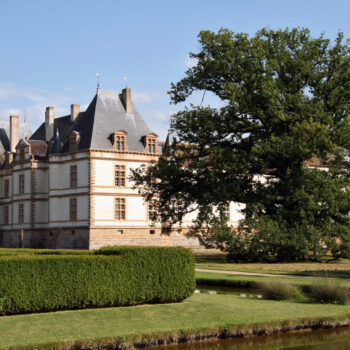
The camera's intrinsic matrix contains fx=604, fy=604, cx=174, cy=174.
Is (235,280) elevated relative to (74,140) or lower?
lower

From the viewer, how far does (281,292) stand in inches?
647

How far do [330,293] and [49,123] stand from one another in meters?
40.0

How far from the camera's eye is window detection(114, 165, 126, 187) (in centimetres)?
4522

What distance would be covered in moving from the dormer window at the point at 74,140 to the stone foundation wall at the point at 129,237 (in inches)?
262

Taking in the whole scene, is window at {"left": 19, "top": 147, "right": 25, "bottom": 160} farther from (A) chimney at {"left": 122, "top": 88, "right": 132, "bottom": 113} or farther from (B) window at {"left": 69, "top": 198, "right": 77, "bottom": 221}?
(A) chimney at {"left": 122, "top": 88, "right": 132, "bottom": 113}

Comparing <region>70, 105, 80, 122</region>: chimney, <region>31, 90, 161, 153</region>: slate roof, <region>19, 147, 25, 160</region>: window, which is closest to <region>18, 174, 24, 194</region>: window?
<region>19, 147, 25, 160</region>: window

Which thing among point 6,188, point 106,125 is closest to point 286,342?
point 106,125

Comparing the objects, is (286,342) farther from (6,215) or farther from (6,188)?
(6,188)

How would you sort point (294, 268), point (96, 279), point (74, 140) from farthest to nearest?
point (74, 140) < point (294, 268) < point (96, 279)

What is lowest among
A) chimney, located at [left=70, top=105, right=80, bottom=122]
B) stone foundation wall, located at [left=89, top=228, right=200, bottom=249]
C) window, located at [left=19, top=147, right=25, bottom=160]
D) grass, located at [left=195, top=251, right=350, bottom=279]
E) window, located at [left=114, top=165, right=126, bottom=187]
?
grass, located at [left=195, top=251, right=350, bottom=279]

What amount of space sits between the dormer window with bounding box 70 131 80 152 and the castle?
0.27ft

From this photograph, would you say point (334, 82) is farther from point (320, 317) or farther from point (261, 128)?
point (320, 317)

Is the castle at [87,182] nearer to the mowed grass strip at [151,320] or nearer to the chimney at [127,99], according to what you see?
the chimney at [127,99]

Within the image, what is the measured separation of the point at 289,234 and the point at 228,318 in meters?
17.4
